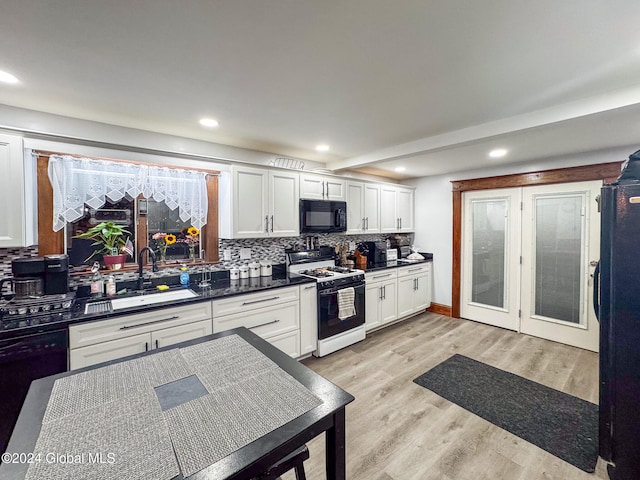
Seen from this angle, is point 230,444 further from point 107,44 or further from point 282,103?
point 282,103

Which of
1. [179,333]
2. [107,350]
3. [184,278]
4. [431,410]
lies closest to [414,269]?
[431,410]

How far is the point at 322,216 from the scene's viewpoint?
11.8 feet

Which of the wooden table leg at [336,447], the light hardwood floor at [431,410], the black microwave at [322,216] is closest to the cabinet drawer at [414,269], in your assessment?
the light hardwood floor at [431,410]

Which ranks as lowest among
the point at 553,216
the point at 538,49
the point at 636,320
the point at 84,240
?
the point at 636,320

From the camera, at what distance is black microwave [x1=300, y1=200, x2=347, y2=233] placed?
3.43m

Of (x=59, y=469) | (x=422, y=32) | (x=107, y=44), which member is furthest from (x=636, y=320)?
(x=107, y=44)

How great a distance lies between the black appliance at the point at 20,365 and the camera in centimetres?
167

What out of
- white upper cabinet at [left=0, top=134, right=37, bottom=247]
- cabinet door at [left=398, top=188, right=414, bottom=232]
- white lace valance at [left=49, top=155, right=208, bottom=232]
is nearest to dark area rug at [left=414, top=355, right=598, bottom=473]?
cabinet door at [left=398, top=188, right=414, bottom=232]

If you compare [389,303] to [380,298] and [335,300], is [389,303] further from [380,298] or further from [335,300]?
[335,300]

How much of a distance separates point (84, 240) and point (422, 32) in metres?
2.97

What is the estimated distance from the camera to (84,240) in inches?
98.3

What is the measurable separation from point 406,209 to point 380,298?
5.87 feet

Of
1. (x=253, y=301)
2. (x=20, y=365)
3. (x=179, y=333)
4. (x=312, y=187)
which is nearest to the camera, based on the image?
(x=20, y=365)

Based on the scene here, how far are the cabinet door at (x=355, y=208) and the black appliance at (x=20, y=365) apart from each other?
315 centimetres
